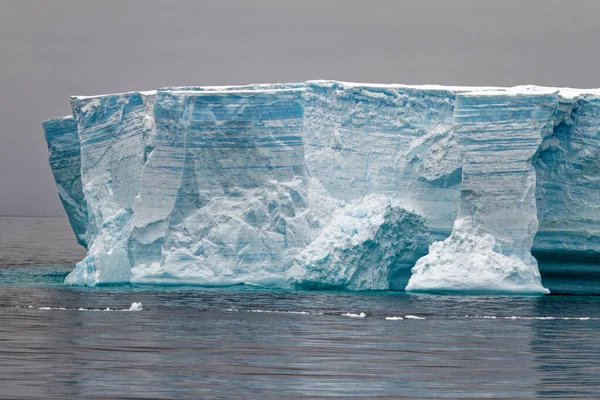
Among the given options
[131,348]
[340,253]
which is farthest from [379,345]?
[340,253]

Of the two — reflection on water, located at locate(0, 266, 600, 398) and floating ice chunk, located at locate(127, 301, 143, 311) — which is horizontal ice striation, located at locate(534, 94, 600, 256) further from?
floating ice chunk, located at locate(127, 301, 143, 311)

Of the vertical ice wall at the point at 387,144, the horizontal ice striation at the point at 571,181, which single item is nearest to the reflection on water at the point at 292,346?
the horizontal ice striation at the point at 571,181

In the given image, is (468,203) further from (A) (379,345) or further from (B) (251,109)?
(A) (379,345)

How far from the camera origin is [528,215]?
969 inches

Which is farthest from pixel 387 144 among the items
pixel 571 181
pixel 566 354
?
pixel 566 354

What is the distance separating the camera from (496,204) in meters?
24.7

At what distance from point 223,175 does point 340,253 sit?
3017 millimetres

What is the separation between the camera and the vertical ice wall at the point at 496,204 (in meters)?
24.3

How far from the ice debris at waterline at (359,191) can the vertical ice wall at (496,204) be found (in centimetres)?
3

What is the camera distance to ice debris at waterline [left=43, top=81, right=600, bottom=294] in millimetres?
24609

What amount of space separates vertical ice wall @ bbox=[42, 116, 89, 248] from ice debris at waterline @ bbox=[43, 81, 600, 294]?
374 centimetres

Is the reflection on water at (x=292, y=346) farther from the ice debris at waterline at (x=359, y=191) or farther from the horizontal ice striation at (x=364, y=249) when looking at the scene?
the ice debris at waterline at (x=359, y=191)

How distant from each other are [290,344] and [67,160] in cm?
1512

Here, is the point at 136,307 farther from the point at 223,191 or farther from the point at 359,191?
the point at 359,191
